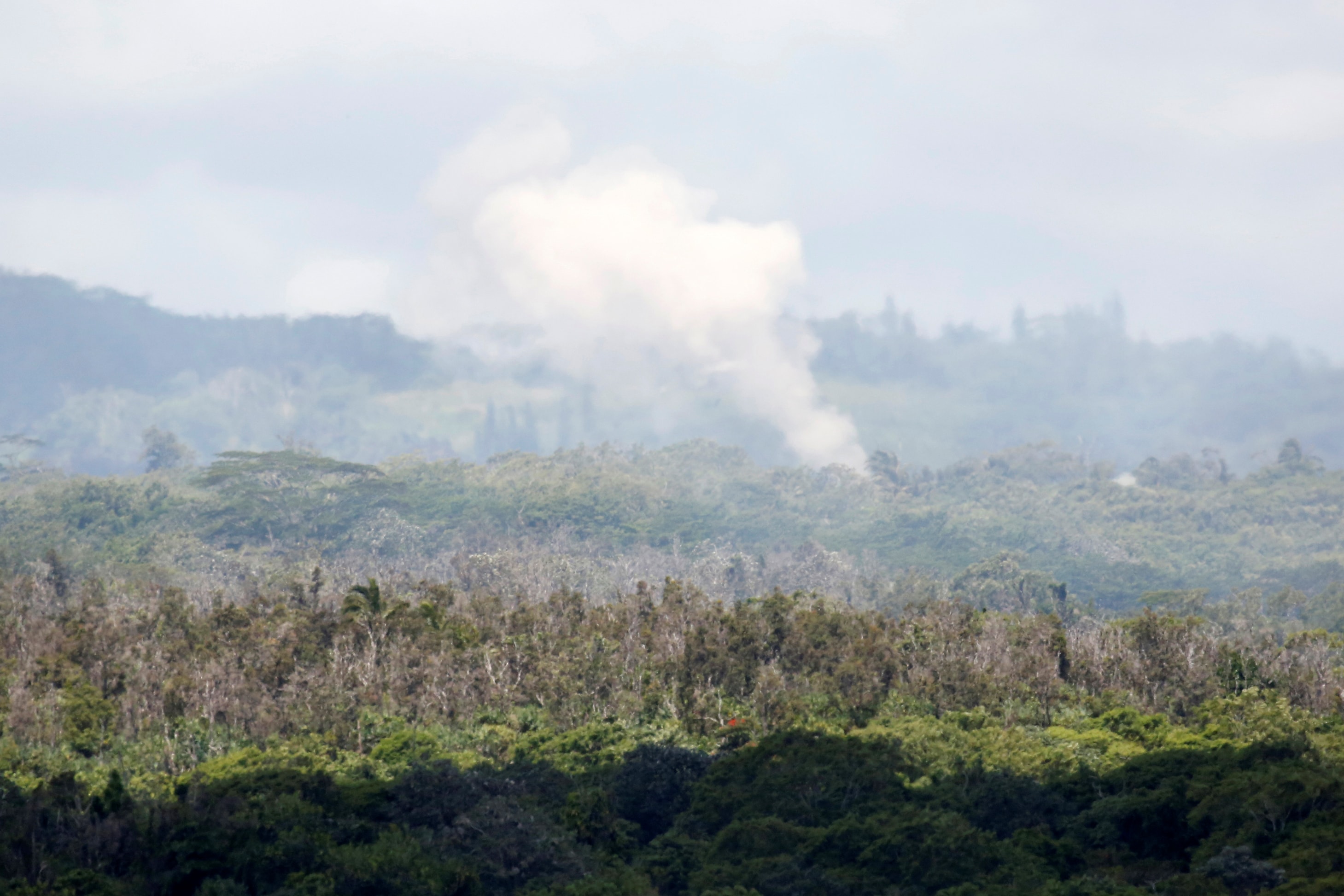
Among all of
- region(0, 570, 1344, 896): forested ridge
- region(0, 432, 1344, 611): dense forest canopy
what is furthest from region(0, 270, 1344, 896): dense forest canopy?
region(0, 432, 1344, 611): dense forest canopy

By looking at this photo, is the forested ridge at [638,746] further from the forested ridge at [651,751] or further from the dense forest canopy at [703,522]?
the dense forest canopy at [703,522]

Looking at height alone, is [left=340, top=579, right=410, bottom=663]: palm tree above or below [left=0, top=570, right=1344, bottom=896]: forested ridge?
above

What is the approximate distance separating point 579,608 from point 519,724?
11.4 meters

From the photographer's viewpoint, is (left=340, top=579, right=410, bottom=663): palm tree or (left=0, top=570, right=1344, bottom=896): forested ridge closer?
(left=0, top=570, right=1344, bottom=896): forested ridge

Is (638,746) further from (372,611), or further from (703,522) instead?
(703,522)

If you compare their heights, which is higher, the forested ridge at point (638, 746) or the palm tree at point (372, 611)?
the palm tree at point (372, 611)

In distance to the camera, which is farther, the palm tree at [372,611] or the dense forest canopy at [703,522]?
the dense forest canopy at [703,522]

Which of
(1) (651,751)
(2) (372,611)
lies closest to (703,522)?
(2) (372,611)

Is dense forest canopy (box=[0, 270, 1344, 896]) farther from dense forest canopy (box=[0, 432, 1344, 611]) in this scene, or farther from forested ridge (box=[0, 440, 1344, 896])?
dense forest canopy (box=[0, 432, 1344, 611])

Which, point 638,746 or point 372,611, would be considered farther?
point 372,611

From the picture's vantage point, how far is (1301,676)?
43.6 metres

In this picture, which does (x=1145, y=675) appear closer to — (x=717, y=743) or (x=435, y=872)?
(x=717, y=743)

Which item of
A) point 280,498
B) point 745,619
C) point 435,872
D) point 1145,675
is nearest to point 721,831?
point 435,872

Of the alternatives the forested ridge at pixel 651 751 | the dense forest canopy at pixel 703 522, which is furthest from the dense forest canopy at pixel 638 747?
→ the dense forest canopy at pixel 703 522
